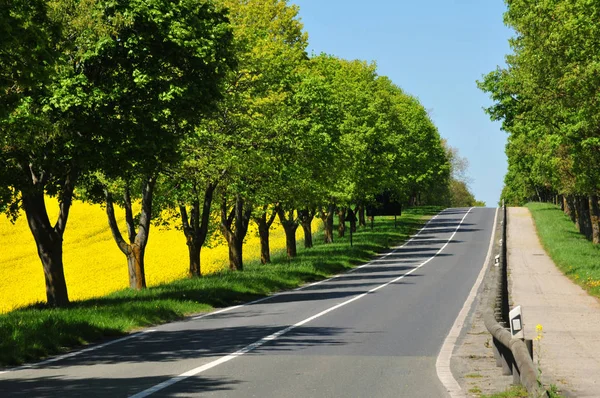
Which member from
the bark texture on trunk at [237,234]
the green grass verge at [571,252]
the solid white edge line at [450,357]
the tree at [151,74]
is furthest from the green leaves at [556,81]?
the tree at [151,74]

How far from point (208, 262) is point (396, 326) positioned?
160ft

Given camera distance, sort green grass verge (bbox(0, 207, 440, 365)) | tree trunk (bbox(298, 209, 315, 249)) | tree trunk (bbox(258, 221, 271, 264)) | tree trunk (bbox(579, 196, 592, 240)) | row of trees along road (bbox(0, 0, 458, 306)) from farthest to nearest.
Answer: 1. tree trunk (bbox(579, 196, 592, 240))
2. tree trunk (bbox(298, 209, 315, 249))
3. tree trunk (bbox(258, 221, 271, 264))
4. row of trees along road (bbox(0, 0, 458, 306))
5. green grass verge (bbox(0, 207, 440, 365))

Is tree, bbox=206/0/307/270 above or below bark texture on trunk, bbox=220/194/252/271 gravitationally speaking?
above

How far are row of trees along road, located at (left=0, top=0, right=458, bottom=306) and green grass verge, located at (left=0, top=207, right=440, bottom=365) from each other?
2.84 meters

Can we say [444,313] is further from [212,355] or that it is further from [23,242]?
[23,242]

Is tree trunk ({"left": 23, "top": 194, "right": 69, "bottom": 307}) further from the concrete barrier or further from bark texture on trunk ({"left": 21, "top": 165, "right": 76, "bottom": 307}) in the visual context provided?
the concrete barrier

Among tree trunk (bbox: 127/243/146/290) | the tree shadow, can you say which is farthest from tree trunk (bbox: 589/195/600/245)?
the tree shadow

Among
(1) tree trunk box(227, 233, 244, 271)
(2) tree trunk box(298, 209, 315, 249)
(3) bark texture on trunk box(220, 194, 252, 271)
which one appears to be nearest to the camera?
(3) bark texture on trunk box(220, 194, 252, 271)

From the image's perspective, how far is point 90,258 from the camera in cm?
7725

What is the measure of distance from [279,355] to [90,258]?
64.3 metres

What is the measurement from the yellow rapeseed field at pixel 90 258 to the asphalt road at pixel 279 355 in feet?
78.5

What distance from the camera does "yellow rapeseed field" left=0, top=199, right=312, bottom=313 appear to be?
197ft

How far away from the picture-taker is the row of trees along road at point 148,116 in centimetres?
2169

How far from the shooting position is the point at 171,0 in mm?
25000
